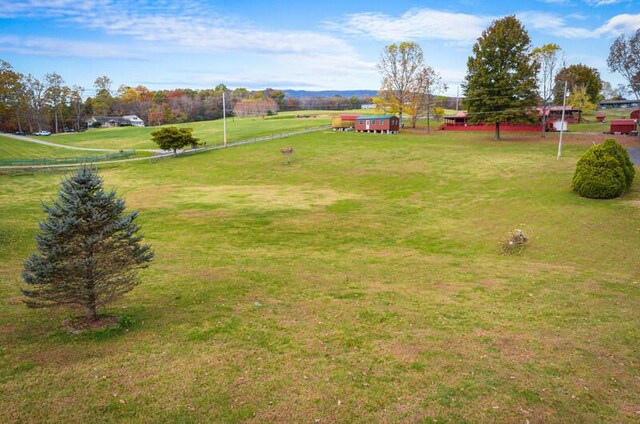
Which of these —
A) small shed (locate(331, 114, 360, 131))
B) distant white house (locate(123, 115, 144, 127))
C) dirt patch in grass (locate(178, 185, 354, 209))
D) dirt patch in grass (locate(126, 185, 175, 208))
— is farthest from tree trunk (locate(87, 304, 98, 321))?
distant white house (locate(123, 115, 144, 127))

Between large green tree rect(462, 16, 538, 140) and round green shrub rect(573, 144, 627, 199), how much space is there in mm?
26635

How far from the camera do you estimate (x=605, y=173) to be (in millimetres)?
27406

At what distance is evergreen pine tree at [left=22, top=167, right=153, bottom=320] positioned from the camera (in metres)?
10.1

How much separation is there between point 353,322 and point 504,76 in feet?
170

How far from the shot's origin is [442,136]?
61406 mm

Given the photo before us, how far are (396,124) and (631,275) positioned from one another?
2100 inches

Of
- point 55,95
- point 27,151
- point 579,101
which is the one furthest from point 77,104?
point 579,101

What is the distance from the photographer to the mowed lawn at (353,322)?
8.14m

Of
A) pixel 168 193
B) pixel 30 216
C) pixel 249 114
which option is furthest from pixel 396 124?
pixel 249 114

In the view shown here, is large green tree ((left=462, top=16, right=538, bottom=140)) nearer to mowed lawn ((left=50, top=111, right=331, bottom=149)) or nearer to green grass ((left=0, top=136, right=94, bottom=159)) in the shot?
mowed lawn ((left=50, top=111, right=331, bottom=149))

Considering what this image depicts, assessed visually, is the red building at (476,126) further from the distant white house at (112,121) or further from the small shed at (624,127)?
the distant white house at (112,121)

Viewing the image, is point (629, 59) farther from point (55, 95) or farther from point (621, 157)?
point (55, 95)

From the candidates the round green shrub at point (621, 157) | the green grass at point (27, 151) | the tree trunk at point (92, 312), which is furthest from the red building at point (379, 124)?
the tree trunk at point (92, 312)

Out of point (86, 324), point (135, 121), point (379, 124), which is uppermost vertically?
point (135, 121)
